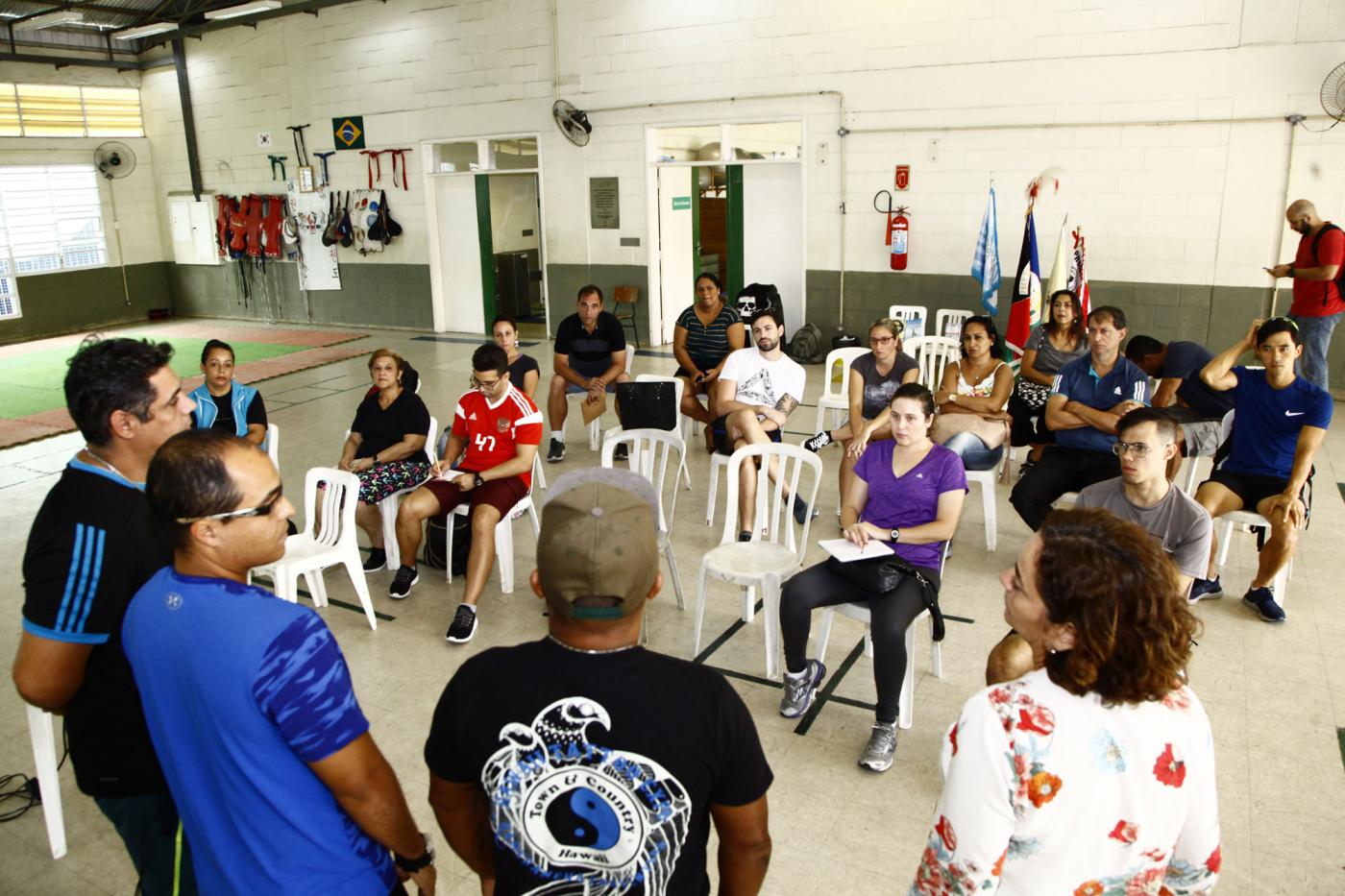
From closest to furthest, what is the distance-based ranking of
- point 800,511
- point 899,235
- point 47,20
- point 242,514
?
point 242,514 < point 800,511 < point 899,235 < point 47,20

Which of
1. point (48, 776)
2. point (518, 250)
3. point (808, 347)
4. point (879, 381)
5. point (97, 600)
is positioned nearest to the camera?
point (97, 600)

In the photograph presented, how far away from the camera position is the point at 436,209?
39.8 feet

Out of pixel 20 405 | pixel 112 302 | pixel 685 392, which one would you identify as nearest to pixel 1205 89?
pixel 685 392

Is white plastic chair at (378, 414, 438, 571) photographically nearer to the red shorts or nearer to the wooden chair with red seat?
the red shorts

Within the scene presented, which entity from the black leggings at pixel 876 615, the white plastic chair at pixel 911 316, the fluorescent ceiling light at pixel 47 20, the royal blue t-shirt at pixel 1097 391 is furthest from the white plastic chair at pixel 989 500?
the fluorescent ceiling light at pixel 47 20

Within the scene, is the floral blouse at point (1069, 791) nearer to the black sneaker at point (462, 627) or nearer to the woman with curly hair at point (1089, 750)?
the woman with curly hair at point (1089, 750)

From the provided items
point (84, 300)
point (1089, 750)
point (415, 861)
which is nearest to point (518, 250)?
point (84, 300)

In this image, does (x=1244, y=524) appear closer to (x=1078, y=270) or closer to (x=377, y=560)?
(x=1078, y=270)

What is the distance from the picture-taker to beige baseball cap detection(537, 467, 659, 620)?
4.34 feet

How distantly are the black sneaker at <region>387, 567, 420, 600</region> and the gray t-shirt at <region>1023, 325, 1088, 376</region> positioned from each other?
151 inches

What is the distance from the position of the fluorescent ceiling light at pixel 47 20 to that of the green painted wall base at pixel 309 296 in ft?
11.9

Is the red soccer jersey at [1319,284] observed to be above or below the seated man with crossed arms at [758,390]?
above

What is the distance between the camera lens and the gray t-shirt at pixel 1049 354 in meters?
5.62

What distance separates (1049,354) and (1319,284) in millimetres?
2592
